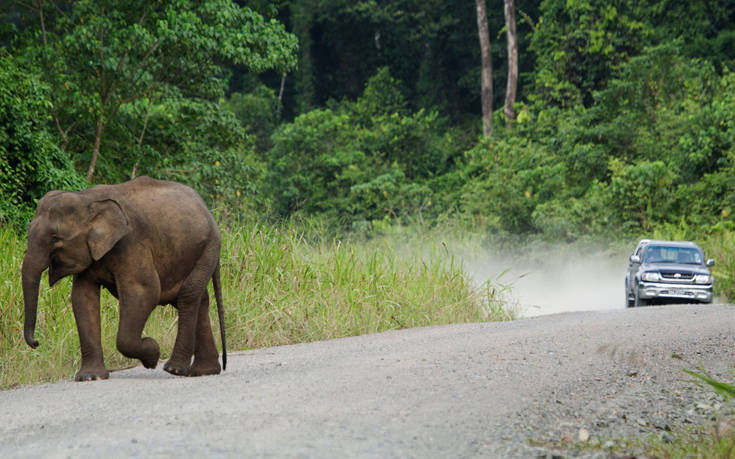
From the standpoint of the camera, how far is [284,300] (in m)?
11.6

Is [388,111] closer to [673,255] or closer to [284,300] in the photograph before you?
[673,255]

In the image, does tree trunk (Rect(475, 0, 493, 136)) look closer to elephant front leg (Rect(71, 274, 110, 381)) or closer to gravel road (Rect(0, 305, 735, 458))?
gravel road (Rect(0, 305, 735, 458))

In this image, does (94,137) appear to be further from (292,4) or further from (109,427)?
(292,4)

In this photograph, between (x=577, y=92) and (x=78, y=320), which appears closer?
(x=78, y=320)

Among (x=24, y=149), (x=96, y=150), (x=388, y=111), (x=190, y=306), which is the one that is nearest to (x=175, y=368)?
(x=190, y=306)

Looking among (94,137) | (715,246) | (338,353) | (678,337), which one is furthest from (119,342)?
(715,246)

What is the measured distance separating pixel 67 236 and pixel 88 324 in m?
0.76

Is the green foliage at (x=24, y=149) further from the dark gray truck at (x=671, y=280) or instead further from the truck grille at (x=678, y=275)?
the truck grille at (x=678, y=275)

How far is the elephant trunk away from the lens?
22.2ft

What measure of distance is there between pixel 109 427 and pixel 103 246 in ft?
6.47

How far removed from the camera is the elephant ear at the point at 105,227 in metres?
6.83

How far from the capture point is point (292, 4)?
5300cm

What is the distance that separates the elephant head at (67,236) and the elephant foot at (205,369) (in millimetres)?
1302

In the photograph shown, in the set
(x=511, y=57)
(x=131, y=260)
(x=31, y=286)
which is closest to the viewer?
(x=31, y=286)
